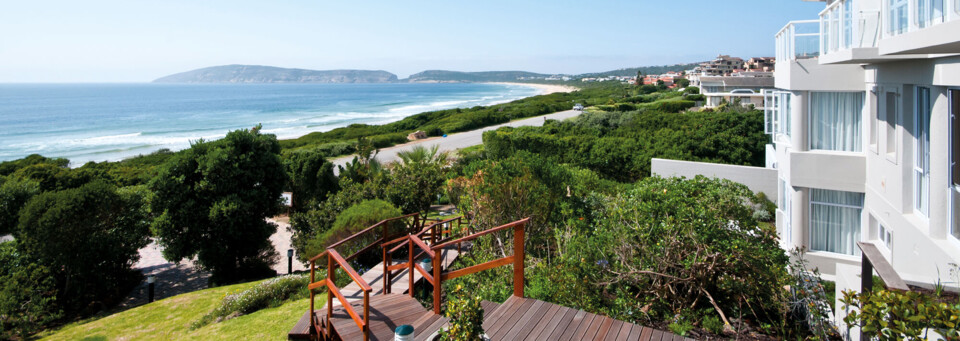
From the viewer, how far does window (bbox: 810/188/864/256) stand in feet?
32.5

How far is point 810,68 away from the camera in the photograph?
985cm

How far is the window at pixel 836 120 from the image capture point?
31.5 feet

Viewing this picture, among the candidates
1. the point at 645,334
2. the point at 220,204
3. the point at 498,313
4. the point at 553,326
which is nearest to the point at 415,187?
the point at 220,204

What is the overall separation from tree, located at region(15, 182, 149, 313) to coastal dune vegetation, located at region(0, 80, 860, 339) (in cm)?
18

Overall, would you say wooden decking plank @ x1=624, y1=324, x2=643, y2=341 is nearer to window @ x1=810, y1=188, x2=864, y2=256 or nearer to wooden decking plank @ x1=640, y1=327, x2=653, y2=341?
wooden decking plank @ x1=640, y1=327, x2=653, y2=341

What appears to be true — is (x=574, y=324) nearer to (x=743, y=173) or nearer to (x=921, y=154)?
(x=921, y=154)

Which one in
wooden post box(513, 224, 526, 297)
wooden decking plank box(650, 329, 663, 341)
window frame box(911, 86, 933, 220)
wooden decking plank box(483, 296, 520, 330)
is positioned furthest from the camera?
window frame box(911, 86, 933, 220)

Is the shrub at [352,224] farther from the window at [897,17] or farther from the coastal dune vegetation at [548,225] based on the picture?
the window at [897,17]

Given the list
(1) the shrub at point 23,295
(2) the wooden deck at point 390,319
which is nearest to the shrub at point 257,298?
(2) the wooden deck at point 390,319

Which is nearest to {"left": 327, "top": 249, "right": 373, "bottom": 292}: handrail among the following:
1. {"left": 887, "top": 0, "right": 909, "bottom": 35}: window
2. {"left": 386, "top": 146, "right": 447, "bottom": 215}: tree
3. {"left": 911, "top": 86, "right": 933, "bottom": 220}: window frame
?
{"left": 887, "top": 0, "right": 909, "bottom": 35}: window

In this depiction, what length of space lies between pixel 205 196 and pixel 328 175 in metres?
6.92

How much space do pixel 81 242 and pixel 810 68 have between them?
1708 cm

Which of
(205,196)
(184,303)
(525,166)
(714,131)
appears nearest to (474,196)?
(525,166)

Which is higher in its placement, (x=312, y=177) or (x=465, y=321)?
(x=465, y=321)
